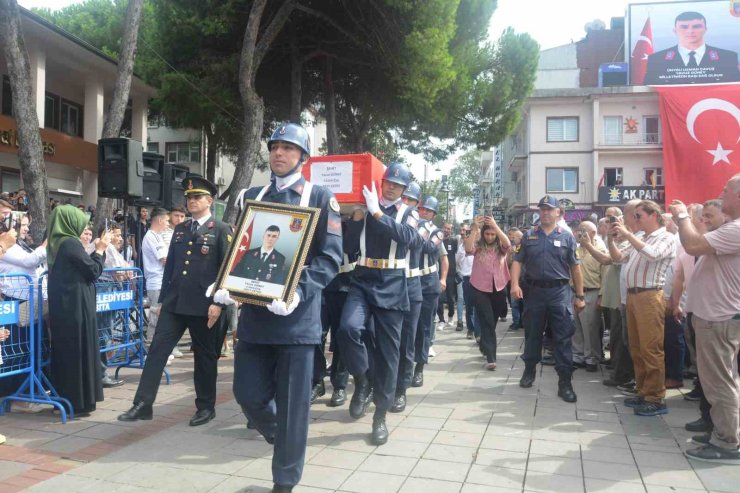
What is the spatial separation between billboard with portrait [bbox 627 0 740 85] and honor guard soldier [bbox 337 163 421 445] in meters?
39.6

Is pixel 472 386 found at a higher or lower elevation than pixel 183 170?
lower

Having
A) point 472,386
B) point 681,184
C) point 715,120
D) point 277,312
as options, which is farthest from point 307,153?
point 715,120

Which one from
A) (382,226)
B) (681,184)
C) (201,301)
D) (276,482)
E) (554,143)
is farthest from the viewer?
(554,143)

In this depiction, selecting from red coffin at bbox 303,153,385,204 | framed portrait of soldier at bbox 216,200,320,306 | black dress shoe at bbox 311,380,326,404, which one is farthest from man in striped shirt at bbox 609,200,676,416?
framed portrait of soldier at bbox 216,200,320,306

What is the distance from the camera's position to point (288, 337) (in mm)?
3477

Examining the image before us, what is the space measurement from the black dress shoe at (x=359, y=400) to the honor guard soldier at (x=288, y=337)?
5.68 feet

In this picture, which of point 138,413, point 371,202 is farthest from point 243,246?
point 138,413

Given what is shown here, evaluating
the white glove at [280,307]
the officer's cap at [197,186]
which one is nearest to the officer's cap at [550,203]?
the officer's cap at [197,186]

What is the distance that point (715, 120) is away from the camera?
20.9 m

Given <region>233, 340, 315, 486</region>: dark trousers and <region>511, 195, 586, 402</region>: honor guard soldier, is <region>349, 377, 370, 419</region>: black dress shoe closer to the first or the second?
<region>233, 340, 315, 486</region>: dark trousers

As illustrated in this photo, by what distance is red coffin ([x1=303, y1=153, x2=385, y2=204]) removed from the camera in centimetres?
558

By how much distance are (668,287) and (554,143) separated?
3465cm

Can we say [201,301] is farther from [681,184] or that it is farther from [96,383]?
[681,184]

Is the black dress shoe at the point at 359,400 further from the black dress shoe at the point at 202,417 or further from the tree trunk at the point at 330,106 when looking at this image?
the tree trunk at the point at 330,106
